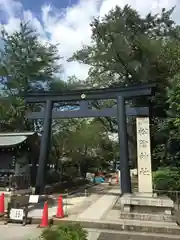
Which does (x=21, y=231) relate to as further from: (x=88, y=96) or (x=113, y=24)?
(x=113, y=24)

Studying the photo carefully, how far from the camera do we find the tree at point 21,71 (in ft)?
98.3

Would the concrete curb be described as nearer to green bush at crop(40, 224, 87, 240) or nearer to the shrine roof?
green bush at crop(40, 224, 87, 240)

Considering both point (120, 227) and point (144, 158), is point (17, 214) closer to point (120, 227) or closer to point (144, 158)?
point (120, 227)

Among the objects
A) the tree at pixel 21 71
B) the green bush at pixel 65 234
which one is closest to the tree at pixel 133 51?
the tree at pixel 21 71

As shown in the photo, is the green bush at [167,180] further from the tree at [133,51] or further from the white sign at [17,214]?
the white sign at [17,214]

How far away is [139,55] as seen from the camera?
88.9ft

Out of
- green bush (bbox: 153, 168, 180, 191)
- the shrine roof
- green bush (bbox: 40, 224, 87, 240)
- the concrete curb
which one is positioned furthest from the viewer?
the shrine roof

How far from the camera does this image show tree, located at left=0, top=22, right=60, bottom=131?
30.0 m

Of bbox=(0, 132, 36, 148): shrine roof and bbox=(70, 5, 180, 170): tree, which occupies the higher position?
bbox=(70, 5, 180, 170): tree

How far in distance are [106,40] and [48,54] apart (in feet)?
27.8

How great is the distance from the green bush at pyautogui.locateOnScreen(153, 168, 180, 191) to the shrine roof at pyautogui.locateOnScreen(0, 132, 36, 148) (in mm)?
10059

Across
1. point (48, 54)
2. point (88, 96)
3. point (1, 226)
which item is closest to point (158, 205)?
point (1, 226)

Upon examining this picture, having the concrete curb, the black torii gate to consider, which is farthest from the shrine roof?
the concrete curb

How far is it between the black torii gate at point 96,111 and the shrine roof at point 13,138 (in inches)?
102
